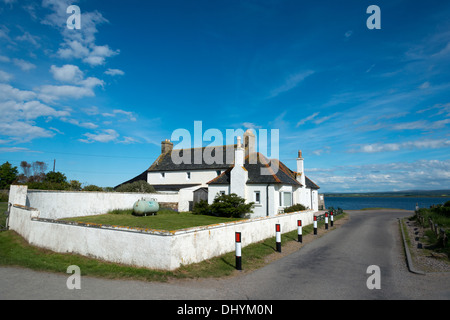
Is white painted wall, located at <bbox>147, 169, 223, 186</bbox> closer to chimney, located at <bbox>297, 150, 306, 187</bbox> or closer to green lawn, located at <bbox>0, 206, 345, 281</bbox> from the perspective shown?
chimney, located at <bbox>297, 150, 306, 187</bbox>

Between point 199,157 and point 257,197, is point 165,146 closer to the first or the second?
point 199,157

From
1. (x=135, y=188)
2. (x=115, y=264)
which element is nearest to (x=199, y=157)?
(x=135, y=188)

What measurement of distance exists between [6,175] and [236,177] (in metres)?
45.2

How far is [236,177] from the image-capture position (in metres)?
25.8

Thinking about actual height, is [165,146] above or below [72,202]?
above

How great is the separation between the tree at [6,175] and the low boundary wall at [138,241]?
4454 cm

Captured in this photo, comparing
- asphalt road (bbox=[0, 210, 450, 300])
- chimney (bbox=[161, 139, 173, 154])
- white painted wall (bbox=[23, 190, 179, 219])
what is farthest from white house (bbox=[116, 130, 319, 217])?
asphalt road (bbox=[0, 210, 450, 300])

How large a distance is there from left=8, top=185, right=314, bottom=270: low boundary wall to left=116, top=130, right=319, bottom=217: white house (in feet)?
39.7

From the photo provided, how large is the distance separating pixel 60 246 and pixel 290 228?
41.3 feet

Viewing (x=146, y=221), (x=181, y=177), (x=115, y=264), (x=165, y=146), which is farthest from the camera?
(x=165, y=146)

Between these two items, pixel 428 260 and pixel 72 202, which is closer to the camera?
pixel 428 260

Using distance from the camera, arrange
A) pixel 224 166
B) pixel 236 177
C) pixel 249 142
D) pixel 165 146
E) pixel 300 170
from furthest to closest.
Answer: pixel 165 146 < pixel 224 166 < pixel 249 142 < pixel 300 170 < pixel 236 177

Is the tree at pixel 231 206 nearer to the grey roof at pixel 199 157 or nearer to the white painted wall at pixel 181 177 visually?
the grey roof at pixel 199 157
